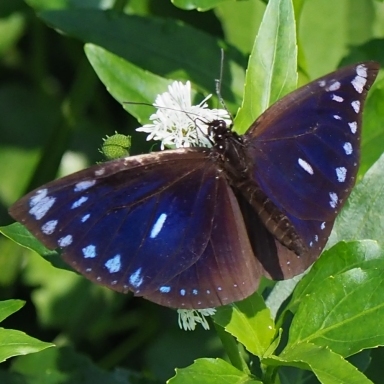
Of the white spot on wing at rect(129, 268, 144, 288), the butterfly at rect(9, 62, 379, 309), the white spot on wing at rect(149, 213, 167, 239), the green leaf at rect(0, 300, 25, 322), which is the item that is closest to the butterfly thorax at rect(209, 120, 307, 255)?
the butterfly at rect(9, 62, 379, 309)

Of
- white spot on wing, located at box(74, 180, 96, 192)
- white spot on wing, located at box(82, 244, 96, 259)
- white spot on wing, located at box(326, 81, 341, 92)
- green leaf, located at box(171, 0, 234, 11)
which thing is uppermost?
green leaf, located at box(171, 0, 234, 11)

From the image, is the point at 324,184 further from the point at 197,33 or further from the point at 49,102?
the point at 49,102

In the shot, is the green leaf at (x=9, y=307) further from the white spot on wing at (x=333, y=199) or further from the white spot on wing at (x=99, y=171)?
the white spot on wing at (x=333, y=199)

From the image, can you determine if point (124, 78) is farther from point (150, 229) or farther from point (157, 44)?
point (150, 229)

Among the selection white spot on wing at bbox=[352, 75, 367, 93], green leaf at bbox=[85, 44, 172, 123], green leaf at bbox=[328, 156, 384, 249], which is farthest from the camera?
green leaf at bbox=[85, 44, 172, 123]

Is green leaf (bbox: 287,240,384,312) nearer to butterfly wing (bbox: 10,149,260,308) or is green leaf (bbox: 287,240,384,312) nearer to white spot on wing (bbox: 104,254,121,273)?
butterfly wing (bbox: 10,149,260,308)

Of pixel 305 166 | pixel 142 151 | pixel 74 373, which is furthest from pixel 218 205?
pixel 142 151

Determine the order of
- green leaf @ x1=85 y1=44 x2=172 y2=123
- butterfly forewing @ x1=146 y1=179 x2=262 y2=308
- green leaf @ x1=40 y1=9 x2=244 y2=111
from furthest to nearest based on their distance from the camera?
green leaf @ x1=40 y1=9 x2=244 y2=111
green leaf @ x1=85 y1=44 x2=172 y2=123
butterfly forewing @ x1=146 y1=179 x2=262 y2=308
